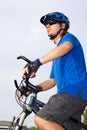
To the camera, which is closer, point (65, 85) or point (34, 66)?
point (34, 66)

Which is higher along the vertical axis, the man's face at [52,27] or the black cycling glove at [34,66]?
the man's face at [52,27]

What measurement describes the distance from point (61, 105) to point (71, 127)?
314 mm

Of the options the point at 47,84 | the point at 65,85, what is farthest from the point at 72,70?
the point at 47,84

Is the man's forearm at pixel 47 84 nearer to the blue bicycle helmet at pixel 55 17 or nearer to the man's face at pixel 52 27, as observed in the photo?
the man's face at pixel 52 27

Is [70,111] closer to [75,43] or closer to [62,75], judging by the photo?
[62,75]

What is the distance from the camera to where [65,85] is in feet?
18.4

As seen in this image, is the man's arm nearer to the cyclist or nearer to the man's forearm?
the cyclist

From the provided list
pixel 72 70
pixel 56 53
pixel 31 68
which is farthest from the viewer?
pixel 72 70

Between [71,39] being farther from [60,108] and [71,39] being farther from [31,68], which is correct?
[60,108]

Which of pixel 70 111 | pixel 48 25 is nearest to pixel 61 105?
pixel 70 111

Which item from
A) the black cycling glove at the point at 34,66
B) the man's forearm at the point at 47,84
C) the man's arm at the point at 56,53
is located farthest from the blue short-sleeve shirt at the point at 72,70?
the man's forearm at the point at 47,84

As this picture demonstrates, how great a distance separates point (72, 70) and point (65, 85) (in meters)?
0.22

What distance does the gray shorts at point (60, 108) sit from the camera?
215 inches

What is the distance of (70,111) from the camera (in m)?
5.52
